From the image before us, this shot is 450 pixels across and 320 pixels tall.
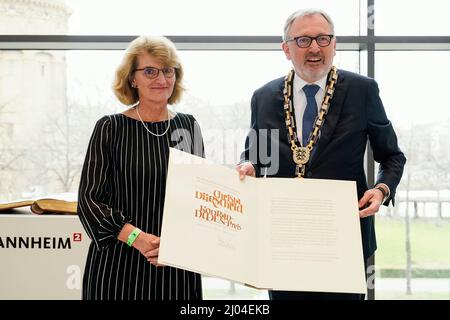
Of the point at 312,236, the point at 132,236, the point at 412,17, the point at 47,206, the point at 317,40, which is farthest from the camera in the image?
the point at 412,17

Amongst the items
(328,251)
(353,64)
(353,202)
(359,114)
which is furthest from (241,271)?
(353,64)

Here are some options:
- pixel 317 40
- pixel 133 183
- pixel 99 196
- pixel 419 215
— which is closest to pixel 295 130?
pixel 317 40

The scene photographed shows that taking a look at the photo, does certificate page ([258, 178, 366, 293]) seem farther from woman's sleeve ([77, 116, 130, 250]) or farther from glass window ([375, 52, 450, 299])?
glass window ([375, 52, 450, 299])

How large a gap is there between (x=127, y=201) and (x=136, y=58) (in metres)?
0.50

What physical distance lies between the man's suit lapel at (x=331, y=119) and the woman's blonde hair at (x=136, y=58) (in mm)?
564

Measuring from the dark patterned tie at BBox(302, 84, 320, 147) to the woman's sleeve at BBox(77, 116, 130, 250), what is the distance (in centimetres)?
66

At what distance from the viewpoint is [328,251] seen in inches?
58.4

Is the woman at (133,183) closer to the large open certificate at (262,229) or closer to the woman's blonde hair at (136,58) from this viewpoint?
the woman's blonde hair at (136,58)

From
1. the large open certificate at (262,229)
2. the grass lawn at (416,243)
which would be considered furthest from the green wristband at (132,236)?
the grass lawn at (416,243)

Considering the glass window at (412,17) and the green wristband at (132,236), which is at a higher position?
the glass window at (412,17)

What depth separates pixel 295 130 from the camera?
176cm

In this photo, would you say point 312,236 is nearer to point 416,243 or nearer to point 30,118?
point 416,243

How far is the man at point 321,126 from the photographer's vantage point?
67.8 inches
